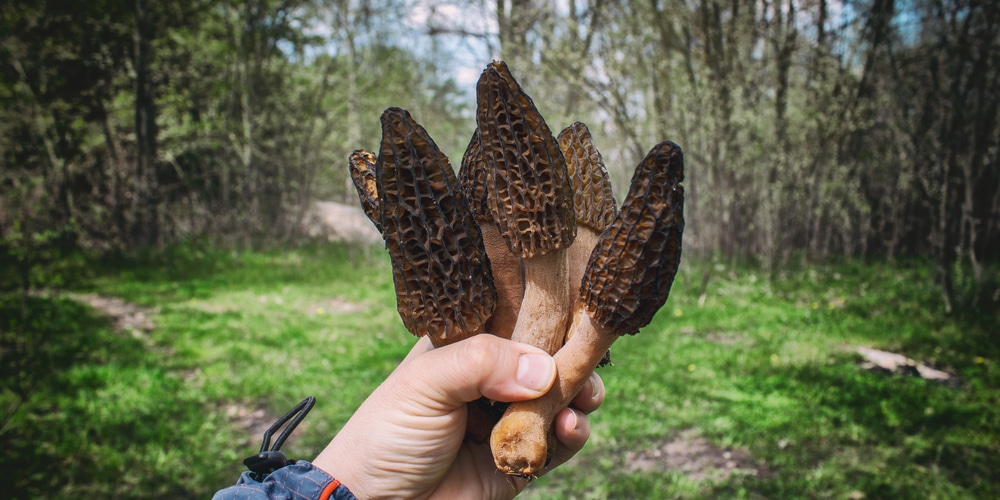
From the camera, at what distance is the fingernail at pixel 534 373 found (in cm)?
133

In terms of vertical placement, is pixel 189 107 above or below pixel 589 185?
above

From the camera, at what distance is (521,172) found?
1.34 meters

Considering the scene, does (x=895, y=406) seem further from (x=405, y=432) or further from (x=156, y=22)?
(x=156, y=22)

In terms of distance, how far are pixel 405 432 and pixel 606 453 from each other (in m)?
3.32

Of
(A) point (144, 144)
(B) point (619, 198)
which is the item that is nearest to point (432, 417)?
(B) point (619, 198)

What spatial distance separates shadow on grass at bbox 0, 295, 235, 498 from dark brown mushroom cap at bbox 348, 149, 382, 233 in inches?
135

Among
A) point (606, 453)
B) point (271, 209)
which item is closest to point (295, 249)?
point (271, 209)

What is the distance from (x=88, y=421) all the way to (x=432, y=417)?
4.49 metres

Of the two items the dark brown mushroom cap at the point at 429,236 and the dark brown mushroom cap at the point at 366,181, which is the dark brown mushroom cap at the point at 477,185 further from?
the dark brown mushroom cap at the point at 366,181

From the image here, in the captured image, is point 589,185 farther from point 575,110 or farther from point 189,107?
point 189,107

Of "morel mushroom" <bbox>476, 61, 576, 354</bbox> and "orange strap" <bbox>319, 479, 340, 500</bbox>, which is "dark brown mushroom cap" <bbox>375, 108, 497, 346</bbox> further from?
"orange strap" <bbox>319, 479, 340, 500</bbox>

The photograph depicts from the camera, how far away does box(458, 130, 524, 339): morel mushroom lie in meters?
1.54

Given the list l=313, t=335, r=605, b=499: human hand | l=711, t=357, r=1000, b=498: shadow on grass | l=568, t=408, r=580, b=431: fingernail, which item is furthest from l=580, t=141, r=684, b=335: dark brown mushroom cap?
l=711, t=357, r=1000, b=498: shadow on grass

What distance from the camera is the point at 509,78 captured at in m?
1.35
